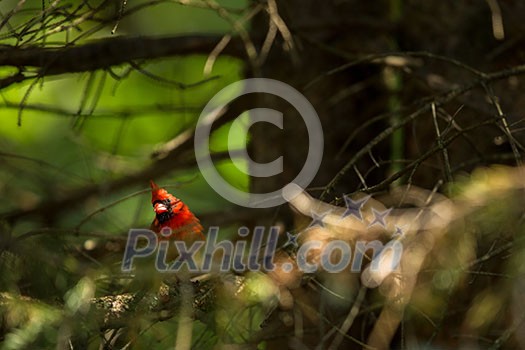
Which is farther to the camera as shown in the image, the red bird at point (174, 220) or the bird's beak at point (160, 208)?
the bird's beak at point (160, 208)

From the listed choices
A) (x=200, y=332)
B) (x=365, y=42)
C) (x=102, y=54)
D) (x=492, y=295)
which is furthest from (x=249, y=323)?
(x=365, y=42)

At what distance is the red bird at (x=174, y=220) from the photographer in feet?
11.4

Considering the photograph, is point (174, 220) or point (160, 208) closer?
point (174, 220)

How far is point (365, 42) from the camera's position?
454 cm

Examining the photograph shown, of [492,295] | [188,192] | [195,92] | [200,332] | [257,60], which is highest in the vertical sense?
[257,60]

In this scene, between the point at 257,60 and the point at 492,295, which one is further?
the point at 257,60

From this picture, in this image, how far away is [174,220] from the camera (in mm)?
3928

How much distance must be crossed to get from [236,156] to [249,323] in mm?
1784

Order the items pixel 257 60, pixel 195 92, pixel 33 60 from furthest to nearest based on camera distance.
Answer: pixel 195 92
pixel 257 60
pixel 33 60

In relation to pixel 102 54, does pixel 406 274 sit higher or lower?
lower

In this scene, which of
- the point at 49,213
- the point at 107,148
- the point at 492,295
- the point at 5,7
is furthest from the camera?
the point at 107,148

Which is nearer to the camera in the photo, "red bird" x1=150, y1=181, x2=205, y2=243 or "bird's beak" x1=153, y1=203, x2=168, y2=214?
"red bird" x1=150, y1=181, x2=205, y2=243

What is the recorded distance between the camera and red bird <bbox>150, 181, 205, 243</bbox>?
3480 millimetres

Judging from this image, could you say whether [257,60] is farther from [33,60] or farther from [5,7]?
[5,7]
